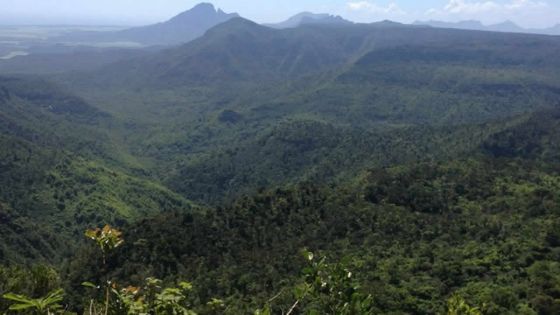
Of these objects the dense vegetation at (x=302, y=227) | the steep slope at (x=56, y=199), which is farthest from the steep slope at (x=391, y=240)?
the steep slope at (x=56, y=199)

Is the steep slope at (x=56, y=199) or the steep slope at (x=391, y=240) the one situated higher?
the steep slope at (x=391, y=240)

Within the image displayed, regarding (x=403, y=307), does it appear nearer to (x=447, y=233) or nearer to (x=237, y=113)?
(x=447, y=233)

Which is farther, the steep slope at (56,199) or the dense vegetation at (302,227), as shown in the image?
the steep slope at (56,199)

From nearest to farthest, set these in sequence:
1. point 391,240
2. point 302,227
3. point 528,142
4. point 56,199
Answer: point 391,240, point 302,227, point 56,199, point 528,142

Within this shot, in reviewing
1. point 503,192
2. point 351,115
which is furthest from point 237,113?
point 503,192

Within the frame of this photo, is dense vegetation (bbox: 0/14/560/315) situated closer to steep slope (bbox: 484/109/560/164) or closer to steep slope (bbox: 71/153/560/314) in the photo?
steep slope (bbox: 71/153/560/314)

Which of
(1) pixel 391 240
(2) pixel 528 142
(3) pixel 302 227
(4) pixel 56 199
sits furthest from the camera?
(2) pixel 528 142

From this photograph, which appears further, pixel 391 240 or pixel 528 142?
pixel 528 142

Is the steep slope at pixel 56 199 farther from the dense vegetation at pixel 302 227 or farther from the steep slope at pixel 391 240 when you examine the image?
the steep slope at pixel 391 240

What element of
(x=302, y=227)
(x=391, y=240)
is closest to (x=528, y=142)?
(x=391, y=240)

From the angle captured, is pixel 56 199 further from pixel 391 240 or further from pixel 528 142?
pixel 528 142

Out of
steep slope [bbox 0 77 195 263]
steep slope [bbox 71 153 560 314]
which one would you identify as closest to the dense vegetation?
steep slope [bbox 71 153 560 314]
